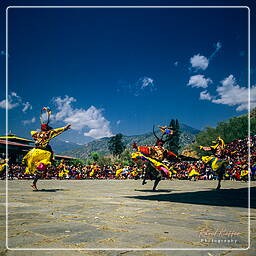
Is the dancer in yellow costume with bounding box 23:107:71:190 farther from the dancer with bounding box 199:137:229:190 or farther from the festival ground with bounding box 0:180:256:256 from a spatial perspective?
the dancer with bounding box 199:137:229:190

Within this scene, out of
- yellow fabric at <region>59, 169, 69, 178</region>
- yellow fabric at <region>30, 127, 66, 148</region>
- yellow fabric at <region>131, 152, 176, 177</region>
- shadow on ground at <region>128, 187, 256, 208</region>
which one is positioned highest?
yellow fabric at <region>30, 127, 66, 148</region>

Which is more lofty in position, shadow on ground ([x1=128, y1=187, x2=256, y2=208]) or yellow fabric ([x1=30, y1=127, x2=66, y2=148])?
yellow fabric ([x1=30, y1=127, x2=66, y2=148])

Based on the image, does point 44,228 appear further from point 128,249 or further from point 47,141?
point 47,141

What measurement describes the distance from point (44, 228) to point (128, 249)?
1416mm

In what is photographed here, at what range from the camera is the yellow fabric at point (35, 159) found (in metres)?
9.40

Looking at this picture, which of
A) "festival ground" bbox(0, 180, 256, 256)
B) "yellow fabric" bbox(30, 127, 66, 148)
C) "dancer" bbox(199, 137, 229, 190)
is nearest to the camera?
"festival ground" bbox(0, 180, 256, 256)

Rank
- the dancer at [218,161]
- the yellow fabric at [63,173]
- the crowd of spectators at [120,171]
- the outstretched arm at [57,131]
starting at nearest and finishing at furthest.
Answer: the outstretched arm at [57,131] < the dancer at [218,161] < the crowd of spectators at [120,171] < the yellow fabric at [63,173]

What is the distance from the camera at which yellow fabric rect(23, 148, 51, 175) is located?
9.40m

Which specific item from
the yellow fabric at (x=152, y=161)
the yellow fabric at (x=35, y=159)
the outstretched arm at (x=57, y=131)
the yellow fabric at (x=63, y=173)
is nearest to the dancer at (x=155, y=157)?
the yellow fabric at (x=152, y=161)

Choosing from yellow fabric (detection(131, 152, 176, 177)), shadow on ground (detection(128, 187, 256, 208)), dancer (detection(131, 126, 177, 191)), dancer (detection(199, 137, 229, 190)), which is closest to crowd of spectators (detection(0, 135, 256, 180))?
dancer (detection(199, 137, 229, 190))

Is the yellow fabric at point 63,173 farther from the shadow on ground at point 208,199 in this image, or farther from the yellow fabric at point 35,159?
the shadow on ground at point 208,199

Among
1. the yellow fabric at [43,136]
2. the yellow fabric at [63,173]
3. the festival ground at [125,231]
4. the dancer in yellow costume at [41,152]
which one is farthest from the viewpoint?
the yellow fabric at [63,173]

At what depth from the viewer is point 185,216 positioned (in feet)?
14.5

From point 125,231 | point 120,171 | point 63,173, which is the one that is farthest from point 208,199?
point 120,171
